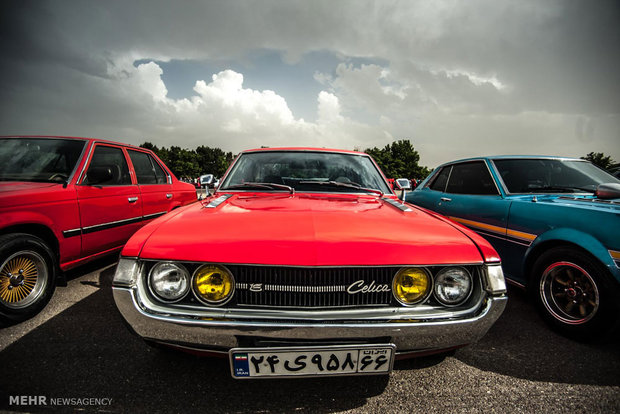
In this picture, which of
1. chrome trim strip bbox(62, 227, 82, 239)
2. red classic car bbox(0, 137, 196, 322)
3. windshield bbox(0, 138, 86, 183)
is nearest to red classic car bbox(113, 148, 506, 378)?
red classic car bbox(0, 137, 196, 322)

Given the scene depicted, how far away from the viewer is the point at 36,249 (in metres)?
2.62

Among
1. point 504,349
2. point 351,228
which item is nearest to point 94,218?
point 351,228

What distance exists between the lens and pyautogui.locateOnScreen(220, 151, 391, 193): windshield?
2.53 meters

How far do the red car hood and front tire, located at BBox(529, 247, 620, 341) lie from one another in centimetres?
144

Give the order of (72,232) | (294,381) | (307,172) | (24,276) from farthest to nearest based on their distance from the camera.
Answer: (72,232) < (307,172) < (24,276) < (294,381)

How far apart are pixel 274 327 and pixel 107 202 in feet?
10.3

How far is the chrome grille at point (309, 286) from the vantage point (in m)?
1.40

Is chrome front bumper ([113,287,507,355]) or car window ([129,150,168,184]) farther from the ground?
car window ([129,150,168,184])

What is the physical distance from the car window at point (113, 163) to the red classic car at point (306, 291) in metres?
2.64

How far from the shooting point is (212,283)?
1.45 m

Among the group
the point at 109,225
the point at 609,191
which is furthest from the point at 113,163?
the point at 609,191

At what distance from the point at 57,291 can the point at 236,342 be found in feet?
9.52

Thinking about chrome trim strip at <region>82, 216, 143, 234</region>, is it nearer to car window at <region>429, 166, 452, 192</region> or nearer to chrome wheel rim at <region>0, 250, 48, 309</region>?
chrome wheel rim at <region>0, 250, 48, 309</region>

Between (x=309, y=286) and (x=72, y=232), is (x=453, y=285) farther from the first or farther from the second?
(x=72, y=232)
